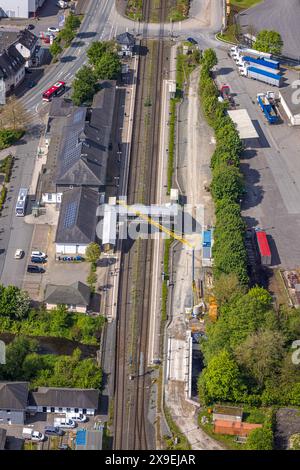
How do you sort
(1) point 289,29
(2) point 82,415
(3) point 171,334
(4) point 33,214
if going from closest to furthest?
(2) point 82,415 → (3) point 171,334 → (4) point 33,214 → (1) point 289,29

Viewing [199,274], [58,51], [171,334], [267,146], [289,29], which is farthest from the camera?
[289,29]

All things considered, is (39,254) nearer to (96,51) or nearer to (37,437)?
(37,437)

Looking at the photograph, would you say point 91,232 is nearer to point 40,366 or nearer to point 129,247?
point 129,247

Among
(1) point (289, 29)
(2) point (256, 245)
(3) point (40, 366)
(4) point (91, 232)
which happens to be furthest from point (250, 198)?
(1) point (289, 29)

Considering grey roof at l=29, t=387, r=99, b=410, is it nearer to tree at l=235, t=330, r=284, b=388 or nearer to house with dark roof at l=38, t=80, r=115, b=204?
tree at l=235, t=330, r=284, b=388

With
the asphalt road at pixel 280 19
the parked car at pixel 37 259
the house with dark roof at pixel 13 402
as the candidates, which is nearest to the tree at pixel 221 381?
the house with dark roof at pixel 13 402

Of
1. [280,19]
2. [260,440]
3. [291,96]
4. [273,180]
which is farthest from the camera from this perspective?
[280,19]

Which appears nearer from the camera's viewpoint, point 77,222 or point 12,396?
point 12,396

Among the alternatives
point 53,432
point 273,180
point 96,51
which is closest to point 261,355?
point 53,432
